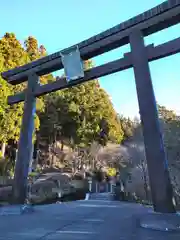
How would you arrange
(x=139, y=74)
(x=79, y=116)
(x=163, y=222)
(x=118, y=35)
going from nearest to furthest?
(x=163, y=222) < (x=139, y=74) < (x=118, y=35) < (x=79, y=116)

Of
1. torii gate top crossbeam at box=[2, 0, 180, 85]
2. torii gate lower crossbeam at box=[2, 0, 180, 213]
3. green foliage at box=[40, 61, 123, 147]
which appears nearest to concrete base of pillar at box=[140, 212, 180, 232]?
torii gate lower crossbeam at box=[2, 0, 180, 213]

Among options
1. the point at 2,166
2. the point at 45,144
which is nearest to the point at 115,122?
the point at 45,144

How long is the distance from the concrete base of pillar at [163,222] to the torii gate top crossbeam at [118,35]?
375 centimetres

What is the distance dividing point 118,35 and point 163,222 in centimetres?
399

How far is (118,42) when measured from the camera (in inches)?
205

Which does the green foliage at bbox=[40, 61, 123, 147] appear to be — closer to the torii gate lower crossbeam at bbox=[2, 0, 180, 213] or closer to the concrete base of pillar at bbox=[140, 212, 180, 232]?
the torii gate lower crossbeam at bbox=[2, 0, 180, 213]

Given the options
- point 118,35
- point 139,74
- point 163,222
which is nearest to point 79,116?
point 118,35

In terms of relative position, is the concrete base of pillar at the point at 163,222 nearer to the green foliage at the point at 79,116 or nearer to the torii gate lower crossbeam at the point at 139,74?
the torii gate lower crossbeam at the point at 139,74

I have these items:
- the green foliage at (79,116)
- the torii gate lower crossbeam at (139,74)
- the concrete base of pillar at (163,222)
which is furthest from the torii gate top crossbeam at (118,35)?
the green foliage at (79,116)

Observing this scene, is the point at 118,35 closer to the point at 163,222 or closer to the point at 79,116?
the point at 163,222

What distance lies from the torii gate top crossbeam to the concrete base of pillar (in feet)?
12.3

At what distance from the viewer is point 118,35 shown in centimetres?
511

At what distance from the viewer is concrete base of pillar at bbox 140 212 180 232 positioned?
135 inches

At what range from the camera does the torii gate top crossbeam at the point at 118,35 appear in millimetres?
4523
